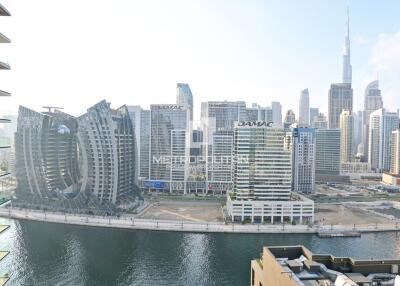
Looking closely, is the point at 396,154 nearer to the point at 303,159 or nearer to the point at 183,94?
the point at 303,159

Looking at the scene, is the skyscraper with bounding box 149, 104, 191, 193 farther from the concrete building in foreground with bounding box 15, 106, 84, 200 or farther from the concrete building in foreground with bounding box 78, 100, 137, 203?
the concrete building in foreground with bounding box 15, 106, 84, 200

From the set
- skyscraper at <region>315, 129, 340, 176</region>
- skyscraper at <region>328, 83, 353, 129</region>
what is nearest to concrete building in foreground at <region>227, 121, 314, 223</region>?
skyscraper at <region>315, 129, 340, 176</region>

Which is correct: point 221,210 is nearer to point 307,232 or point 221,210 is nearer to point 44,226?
point 307,232

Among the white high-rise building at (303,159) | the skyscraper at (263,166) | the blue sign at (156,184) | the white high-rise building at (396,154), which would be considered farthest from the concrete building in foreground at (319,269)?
the white high-rise building at (396,154)

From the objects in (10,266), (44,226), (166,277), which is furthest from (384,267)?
(44,226)

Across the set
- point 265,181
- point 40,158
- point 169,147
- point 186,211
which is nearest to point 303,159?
point 169,147
